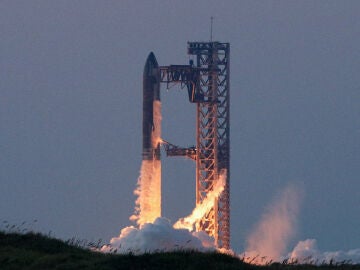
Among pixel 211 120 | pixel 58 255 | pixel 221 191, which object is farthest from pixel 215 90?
pixel 58 255

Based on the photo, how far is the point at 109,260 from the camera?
Result: 32906 mm

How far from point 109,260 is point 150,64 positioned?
86631 mm

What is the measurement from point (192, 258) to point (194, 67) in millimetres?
88112

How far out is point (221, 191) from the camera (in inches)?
4771

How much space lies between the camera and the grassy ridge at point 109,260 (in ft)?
106

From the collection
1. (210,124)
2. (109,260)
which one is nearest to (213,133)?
(210,124)

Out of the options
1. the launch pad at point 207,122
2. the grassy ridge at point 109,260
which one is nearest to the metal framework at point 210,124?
the launch pad at point 207,122

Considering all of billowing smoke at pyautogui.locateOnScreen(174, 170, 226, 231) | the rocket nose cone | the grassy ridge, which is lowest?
billowing smoke at pyautogui.locateOnScreen(174, 170, 226, 231)

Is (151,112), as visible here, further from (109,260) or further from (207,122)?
(109,260)

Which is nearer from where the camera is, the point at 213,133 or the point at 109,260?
the point at 109,260

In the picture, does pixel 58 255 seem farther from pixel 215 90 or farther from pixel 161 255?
pixel 215 90

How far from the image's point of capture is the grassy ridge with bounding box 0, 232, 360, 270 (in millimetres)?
32281

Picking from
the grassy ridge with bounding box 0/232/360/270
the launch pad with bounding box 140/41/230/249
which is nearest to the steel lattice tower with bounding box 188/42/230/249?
the launch pad with bounding box 140/41/230/249

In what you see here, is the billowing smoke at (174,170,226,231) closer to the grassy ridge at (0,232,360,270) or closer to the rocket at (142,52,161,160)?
the rocket at (142,52,161,160)
